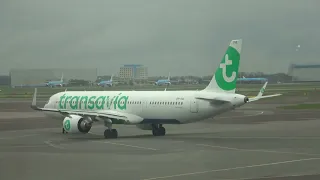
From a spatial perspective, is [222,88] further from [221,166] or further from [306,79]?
[221,166]

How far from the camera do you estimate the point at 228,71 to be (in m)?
32.4

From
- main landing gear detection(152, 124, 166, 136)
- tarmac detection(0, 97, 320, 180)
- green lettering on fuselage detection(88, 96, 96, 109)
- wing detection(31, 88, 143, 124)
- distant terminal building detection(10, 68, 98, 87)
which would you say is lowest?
tarmac detection(0, 97, 320, 180)

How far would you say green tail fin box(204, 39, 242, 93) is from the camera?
1270 inches

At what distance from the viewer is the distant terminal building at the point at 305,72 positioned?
3442cm

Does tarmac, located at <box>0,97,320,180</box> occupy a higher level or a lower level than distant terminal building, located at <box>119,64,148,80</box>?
lower

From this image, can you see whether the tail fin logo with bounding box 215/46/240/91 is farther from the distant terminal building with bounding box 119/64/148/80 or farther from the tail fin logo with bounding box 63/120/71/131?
the tail fin logo with bounding box 63/120/71/131

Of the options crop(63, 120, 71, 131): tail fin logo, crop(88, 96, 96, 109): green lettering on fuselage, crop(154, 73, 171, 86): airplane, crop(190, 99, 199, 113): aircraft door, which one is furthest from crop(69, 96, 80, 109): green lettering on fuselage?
crop(190, 99, 199, 113): aircraft door

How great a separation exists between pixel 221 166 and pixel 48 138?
17.2m

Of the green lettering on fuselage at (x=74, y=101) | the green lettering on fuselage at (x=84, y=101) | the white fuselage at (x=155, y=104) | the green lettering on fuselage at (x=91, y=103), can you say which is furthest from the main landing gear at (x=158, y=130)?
the green lettering on fuselage at (x=74, y=101)

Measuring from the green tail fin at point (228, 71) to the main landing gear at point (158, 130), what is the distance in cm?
529

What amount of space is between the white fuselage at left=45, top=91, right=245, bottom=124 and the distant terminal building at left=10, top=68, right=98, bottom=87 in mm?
4442

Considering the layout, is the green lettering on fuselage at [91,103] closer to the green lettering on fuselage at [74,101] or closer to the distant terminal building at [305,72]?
the green lettering on fuselage at [74,101]

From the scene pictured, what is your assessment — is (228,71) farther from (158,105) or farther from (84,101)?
(84,101)

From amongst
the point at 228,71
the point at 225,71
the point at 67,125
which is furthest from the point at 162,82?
the point at 67,125
